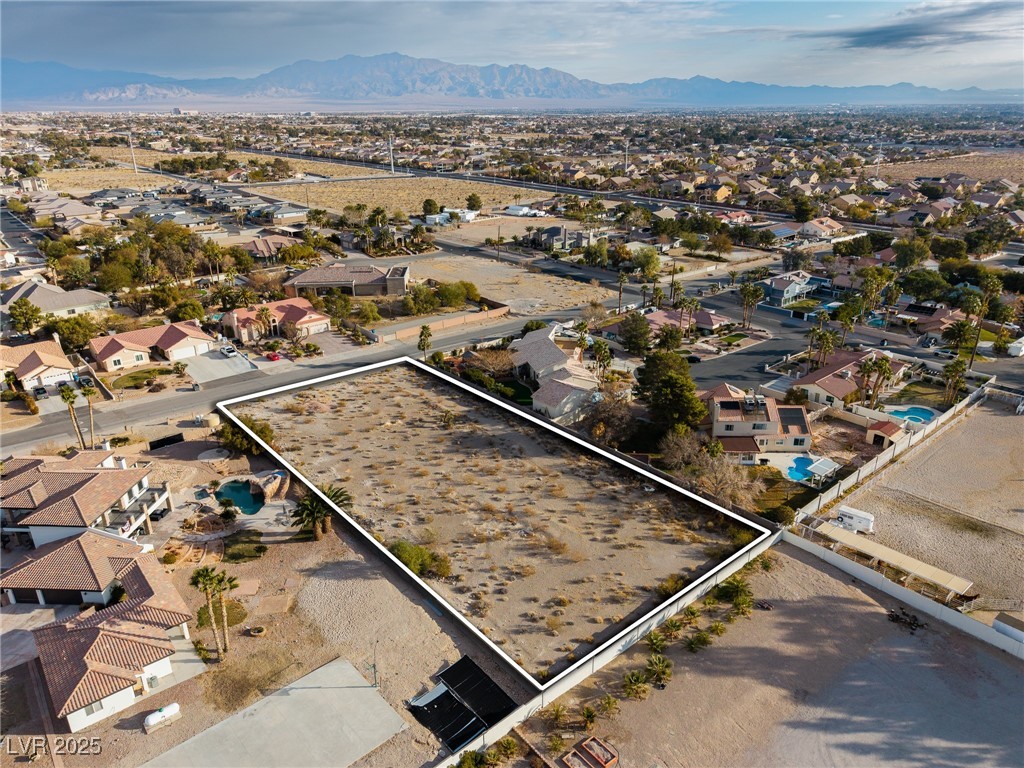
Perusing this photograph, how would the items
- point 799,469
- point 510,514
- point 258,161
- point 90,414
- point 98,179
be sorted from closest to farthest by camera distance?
1. point 510,514
2. point 799,469
3. point 90,414
4. point 98,179
5. point 258,161

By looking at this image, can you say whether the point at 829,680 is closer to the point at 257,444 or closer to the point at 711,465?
the point at 711,465

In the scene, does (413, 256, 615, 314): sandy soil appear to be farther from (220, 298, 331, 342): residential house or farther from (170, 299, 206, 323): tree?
(170, 299, 206, 323): tree

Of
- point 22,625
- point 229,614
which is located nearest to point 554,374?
point 229,614

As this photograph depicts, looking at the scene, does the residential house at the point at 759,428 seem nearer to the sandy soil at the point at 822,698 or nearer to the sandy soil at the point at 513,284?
the sandy soil at the point at 822,698

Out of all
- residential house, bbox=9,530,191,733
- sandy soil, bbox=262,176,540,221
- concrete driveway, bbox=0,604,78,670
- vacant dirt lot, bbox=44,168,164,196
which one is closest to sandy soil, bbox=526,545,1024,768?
residential house, bbox=9,530,191,733

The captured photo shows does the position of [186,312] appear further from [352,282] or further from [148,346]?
[352,282]
